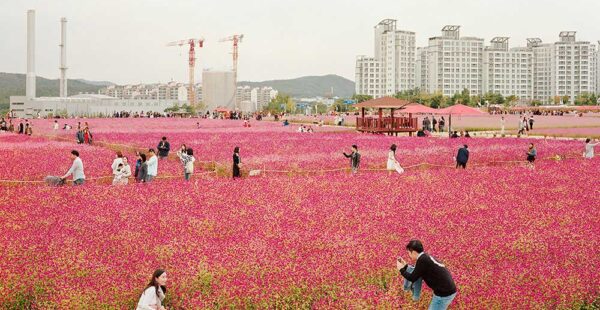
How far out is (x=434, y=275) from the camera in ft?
24.1

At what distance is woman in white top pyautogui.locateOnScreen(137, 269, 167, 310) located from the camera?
24.7 feet

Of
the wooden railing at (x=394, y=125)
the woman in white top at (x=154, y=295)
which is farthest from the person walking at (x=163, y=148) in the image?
the wooden railing at (x=394, y=125)

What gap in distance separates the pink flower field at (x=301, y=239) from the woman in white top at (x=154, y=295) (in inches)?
16.3

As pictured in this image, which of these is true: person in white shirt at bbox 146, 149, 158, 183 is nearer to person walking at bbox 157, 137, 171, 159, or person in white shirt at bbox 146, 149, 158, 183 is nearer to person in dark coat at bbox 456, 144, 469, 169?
person walking at bbox 157, 137, 171, 159

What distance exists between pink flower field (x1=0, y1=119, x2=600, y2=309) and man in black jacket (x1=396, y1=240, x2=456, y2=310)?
2.26ft

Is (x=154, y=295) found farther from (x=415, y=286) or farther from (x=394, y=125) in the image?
(x=394, y=125)

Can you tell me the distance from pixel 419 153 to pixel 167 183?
512 inches

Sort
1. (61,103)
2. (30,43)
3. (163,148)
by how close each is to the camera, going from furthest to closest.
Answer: (61,103), (30,43), (163,148)

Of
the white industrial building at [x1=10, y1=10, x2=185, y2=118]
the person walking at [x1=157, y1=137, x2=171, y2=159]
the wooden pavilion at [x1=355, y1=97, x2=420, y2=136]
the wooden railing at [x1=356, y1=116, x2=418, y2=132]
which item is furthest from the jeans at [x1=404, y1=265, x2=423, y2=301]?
the white industrial building at [x1=10, y1=10, x2=185, y2=118]

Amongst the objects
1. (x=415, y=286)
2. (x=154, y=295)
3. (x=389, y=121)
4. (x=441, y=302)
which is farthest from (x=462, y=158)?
(x=389, y=121)

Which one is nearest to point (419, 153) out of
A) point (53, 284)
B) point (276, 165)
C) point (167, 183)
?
point (276, 165)

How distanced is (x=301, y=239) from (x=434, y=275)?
3978mm

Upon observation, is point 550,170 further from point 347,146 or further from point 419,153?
point 347,146

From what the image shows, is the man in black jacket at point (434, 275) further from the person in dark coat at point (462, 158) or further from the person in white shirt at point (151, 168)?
the person in dark coat at point (462, 158)
